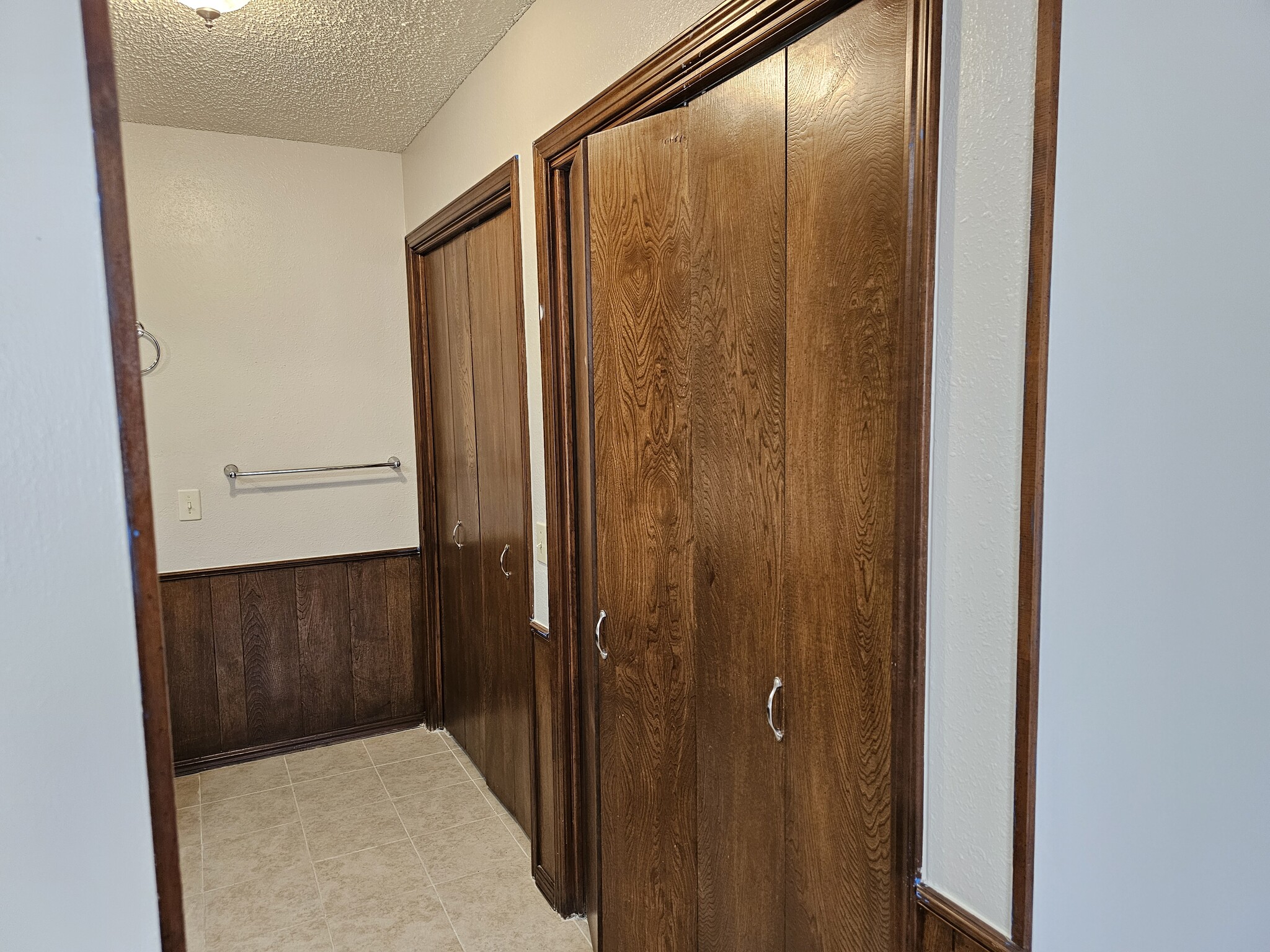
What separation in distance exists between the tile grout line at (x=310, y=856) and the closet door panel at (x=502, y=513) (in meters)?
0.63

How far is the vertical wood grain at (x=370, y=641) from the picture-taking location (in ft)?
10.9

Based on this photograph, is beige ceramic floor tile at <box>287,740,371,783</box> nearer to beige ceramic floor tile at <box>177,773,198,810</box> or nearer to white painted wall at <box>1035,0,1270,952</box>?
beige ceramic floor tile at <box>177,773,198,810</box>

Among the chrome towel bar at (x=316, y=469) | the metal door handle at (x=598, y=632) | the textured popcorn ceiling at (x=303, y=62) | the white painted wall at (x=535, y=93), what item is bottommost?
the metal door handle at (x=598, y=632)

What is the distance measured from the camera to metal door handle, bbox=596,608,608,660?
181 cm

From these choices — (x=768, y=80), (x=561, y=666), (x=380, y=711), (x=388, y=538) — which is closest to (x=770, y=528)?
(x=768, y=80)

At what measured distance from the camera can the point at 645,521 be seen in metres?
1.63

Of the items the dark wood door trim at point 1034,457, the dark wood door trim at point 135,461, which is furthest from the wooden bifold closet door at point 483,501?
the dark wood door trim at point 135,461

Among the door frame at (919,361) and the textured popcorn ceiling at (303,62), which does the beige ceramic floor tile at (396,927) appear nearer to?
the door frame at (919,361)

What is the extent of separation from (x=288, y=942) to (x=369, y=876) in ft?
1.03

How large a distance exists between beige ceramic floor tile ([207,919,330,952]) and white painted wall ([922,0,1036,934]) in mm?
1769

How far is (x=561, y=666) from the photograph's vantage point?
6.82 ft

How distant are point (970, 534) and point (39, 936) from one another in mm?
933

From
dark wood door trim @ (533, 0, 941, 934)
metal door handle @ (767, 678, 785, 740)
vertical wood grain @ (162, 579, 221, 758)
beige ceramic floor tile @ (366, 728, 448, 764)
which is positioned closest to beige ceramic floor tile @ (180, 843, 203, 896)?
vertical wood grain @ (162, 579, 221, 758)

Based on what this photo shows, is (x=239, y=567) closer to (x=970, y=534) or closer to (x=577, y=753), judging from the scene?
(x=577, y=753)
